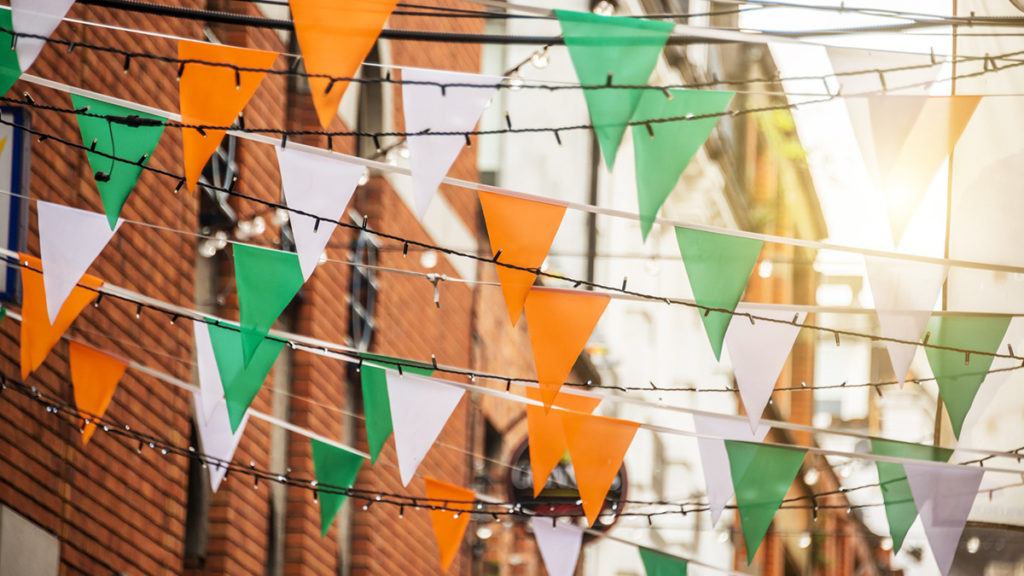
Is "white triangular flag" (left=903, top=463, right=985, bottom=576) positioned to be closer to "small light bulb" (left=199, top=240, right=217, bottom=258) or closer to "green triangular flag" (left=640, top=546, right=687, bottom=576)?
"green triangular flag" (left=640, top=546, right=687, bottom=576)

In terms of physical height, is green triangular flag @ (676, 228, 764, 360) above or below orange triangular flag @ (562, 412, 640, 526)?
above

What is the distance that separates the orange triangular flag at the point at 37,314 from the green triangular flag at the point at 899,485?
3623mm

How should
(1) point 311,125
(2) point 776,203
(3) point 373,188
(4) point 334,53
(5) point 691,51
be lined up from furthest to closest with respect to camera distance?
(2) point 776,203
(5) point 691,51
(3) point 373,188
(1) point 311,125
(4) point 334,53

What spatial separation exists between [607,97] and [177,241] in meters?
4.21

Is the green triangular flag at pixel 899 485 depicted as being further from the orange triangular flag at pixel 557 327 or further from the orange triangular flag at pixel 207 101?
the orange triangular flag at pixel 207 101

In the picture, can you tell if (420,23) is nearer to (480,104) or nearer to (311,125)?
(311,125)

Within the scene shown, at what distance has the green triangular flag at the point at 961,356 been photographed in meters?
6.65

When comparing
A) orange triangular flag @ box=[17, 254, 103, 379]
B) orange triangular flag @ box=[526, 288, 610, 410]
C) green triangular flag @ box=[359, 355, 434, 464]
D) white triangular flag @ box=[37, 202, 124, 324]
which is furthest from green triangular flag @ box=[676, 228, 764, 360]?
orange triangular flag @ box=[17, 254, 103, 379]

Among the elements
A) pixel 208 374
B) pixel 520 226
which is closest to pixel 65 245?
pixel 208 374

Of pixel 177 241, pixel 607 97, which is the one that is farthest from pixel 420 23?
pixel 607 97

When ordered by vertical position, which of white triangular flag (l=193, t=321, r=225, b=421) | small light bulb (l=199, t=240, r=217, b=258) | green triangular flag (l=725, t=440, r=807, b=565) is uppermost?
small light bulb (l=199, t=240, r=217, b=258)

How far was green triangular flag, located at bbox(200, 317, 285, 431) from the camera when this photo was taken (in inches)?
253

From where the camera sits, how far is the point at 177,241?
8.84 m

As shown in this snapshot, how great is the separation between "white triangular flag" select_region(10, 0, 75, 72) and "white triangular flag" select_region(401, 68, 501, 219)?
1220 mm
